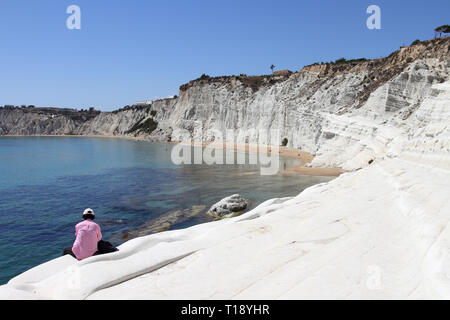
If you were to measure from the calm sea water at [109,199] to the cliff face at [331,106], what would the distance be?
7.75 metres

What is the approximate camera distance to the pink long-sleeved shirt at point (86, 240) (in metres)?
6.36

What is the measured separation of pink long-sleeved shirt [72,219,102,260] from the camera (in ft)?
20.9

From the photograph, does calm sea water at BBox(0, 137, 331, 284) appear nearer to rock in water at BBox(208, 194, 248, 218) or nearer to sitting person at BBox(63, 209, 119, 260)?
rock in water at BBox(208, 194, 248, 218)

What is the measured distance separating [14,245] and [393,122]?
1144 inches

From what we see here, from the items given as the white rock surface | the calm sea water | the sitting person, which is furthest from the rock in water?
the sitting person

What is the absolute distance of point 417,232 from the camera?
629 cm

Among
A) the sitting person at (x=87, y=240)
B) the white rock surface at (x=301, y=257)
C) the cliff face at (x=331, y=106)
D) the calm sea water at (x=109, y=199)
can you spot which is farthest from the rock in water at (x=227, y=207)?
the cliff face at (x=331, y=106)

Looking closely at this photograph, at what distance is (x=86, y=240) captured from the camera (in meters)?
6.39

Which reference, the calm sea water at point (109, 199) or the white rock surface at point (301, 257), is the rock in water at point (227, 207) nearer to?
the calm sea water at point (109, 199)

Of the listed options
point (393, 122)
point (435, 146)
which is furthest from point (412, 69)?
point (435, 146)

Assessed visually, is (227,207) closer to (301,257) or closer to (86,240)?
(86,240)

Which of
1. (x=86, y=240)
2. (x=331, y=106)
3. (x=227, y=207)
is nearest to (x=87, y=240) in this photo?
(x=86, y=240)

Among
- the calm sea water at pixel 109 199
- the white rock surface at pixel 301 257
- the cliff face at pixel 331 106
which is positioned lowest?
the calm sea water at pixel 109 199

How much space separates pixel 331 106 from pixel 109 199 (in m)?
35.8
